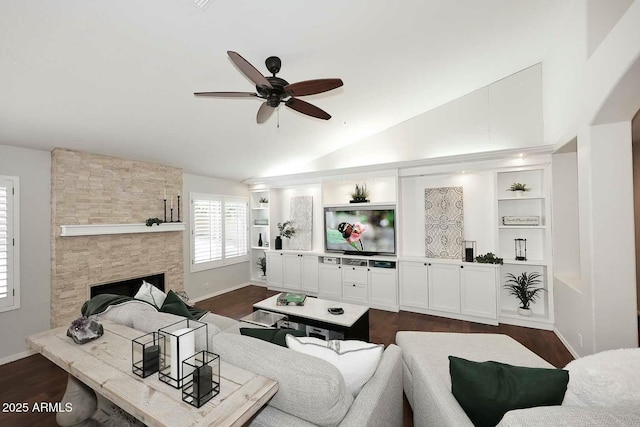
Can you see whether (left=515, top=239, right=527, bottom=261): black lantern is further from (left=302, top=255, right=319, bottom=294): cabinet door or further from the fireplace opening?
the fireplace opening

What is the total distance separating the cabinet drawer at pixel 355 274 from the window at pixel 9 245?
14.0ft

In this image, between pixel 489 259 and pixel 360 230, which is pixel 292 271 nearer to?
pixel 360 230

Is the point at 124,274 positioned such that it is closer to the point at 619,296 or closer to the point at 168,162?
the point at 168,162

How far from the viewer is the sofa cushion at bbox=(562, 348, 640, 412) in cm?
101

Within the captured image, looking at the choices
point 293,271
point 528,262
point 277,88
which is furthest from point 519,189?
point 293,271

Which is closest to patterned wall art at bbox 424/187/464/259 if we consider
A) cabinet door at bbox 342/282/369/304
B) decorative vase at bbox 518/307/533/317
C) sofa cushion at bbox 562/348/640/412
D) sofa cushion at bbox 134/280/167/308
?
decorative vase at bbox 518/307/533/317

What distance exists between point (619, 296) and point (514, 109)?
282 cm

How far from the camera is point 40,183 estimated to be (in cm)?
324

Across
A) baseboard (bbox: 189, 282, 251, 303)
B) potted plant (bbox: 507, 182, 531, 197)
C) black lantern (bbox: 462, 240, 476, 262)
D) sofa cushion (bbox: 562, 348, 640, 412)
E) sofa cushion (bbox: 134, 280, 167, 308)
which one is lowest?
baseboard (bbox: 189, 282, 251, 303)

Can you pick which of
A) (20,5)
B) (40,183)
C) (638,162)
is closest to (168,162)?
(40,183)

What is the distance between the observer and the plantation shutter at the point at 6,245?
9.68 ft

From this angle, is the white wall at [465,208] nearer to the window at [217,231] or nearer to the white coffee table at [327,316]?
the white coffee table at [327,316]

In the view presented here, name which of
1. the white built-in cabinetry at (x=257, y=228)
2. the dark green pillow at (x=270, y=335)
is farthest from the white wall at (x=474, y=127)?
the dark green pillow at (x=270, y=335)

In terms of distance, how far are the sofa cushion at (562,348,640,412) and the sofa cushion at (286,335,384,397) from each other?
812 mm
